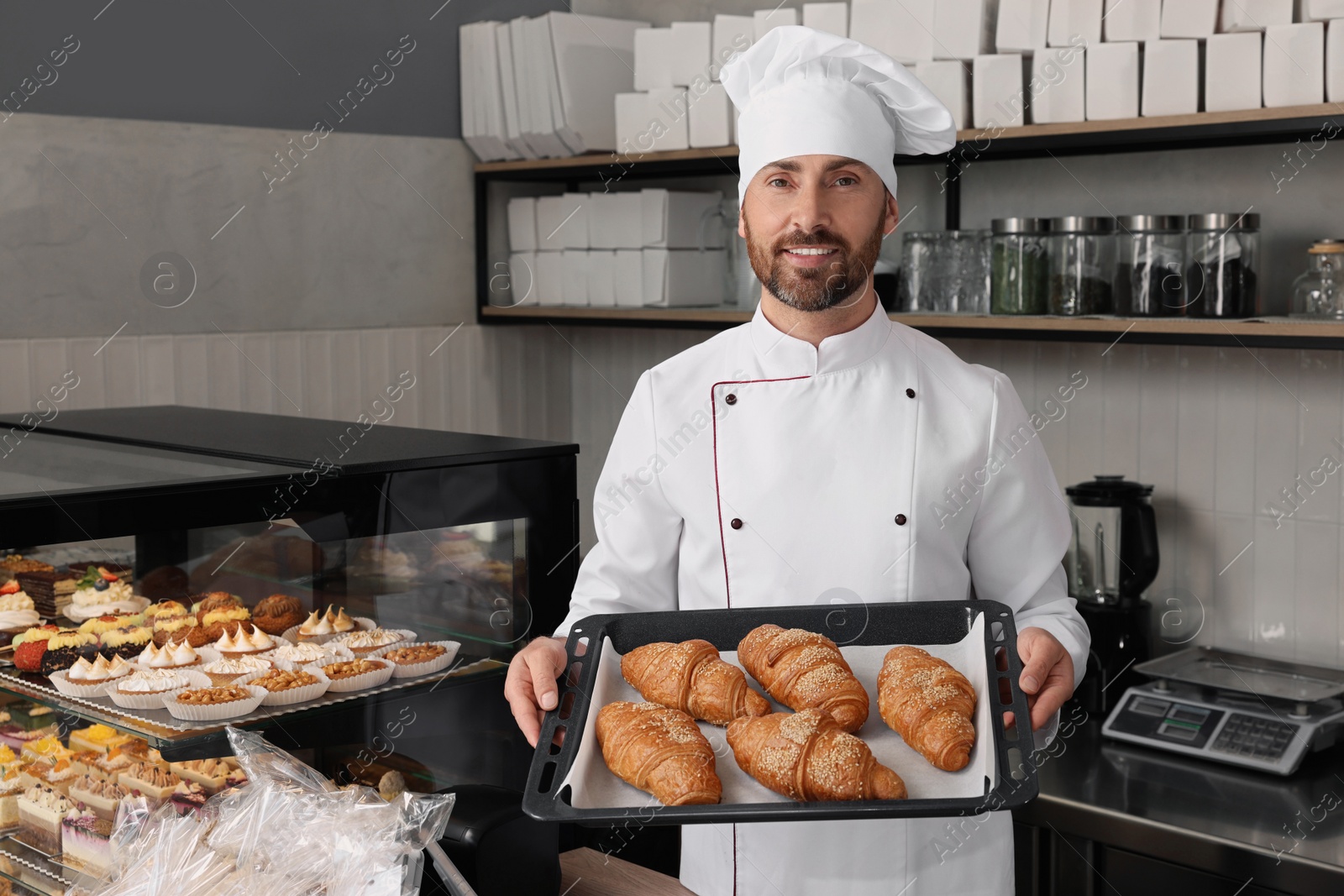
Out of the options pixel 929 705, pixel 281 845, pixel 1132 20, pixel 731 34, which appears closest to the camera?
pixel 281 845

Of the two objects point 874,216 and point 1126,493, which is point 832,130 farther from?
point 1126,493

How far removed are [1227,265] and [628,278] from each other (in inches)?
55.7

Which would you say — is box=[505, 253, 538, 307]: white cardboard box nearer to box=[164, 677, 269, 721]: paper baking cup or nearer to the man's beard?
the man's beard

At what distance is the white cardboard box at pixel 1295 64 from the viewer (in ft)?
6.67

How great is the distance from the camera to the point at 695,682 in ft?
3.99

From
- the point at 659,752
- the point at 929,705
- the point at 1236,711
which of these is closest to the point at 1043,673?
the point at 929,705

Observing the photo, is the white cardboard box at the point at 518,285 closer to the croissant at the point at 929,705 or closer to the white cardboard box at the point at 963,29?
the white cardboard box at the point at 963,29

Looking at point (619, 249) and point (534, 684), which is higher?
point (619, 249)

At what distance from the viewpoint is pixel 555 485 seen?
151 cm

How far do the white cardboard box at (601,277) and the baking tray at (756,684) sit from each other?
1.93m

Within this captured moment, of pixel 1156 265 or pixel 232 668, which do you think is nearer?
pixel 232 668

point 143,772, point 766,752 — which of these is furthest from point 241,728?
point 766,752

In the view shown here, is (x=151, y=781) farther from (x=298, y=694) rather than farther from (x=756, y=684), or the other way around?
(x=756, y=684)

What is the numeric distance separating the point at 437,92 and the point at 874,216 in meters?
2.14
